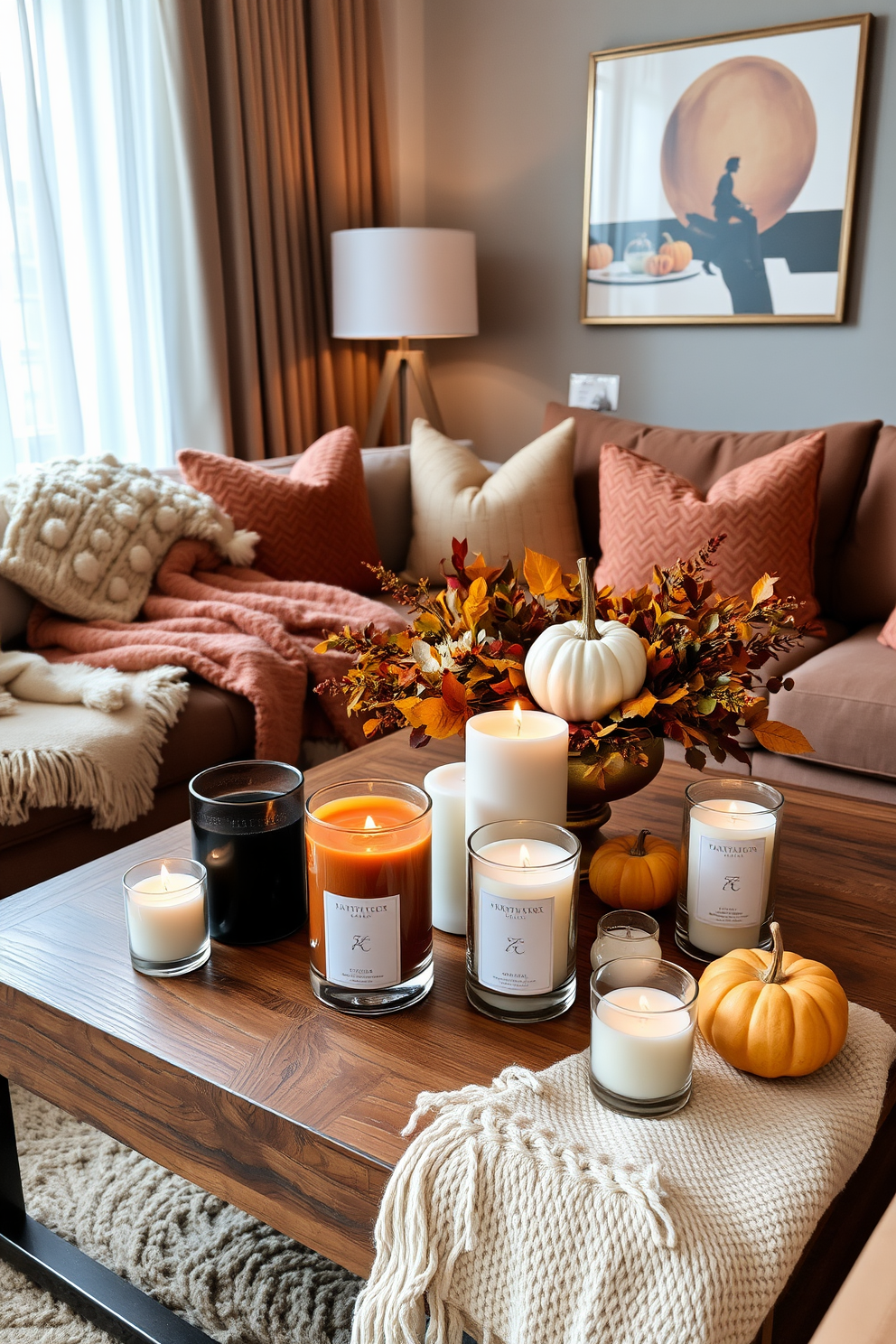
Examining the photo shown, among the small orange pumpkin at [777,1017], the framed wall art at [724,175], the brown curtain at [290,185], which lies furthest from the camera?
the brown curtain at [290,185]

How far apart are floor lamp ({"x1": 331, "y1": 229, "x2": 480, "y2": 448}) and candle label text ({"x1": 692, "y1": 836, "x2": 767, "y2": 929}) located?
2.63 meters

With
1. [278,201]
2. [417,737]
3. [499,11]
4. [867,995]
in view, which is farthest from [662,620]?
[499,11]

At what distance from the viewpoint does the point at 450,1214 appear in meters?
0.66

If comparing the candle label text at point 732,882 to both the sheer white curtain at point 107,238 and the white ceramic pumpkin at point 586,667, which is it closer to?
the white ceramic pumpkin at point 586,667

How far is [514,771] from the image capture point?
916mm

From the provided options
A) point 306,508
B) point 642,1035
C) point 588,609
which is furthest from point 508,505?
point 642,1035

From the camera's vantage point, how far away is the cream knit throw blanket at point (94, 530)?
2146 millimetres

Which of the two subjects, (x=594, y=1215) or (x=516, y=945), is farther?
(x=516, y=945)

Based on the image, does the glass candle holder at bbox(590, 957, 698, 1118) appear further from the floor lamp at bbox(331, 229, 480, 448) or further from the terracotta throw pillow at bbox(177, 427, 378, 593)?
the floor lamp at bbox(331, 229, 480, 448)

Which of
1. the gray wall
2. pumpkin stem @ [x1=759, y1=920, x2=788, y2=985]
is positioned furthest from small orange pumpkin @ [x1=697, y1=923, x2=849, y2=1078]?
the gray wall

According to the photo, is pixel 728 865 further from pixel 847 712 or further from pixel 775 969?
pixel 847 712

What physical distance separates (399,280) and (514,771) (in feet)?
8.62

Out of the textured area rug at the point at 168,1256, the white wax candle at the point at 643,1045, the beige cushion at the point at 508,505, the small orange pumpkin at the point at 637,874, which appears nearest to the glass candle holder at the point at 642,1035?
the white wax candle at the point at 643,1045

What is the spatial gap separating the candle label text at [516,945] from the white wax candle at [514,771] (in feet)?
0.37
